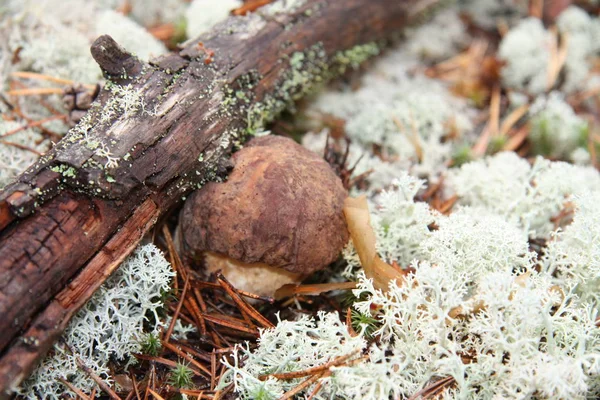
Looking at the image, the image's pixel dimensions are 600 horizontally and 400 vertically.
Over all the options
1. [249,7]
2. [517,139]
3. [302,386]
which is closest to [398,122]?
[517,139]

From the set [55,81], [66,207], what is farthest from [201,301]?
[55,81]

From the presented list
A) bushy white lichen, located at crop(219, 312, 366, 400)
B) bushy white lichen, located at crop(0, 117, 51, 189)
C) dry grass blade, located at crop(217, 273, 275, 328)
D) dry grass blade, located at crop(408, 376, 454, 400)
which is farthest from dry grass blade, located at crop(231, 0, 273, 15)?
dry grass blade, located at crop(408, 376, 454, 400)

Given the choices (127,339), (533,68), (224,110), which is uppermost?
(224,110)

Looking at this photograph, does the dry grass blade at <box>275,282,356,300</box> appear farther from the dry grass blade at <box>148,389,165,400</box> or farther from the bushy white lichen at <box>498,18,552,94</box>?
the bushy white lichen at <box>498,18,552,94</box>

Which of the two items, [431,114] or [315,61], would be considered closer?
[315,61]

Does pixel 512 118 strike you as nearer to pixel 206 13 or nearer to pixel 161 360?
pixel 206 13

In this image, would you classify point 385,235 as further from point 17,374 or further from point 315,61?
point 17,374

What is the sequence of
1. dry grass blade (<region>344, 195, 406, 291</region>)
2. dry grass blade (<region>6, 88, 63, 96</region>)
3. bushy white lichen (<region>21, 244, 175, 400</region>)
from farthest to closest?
dry grass blade (<region>6, 88, 63, 96</region>)
dry grass blade (<region>344, 195, 406, 291</region>)
bushy white lichen (<region>21, 244, 175, 400</region>)
